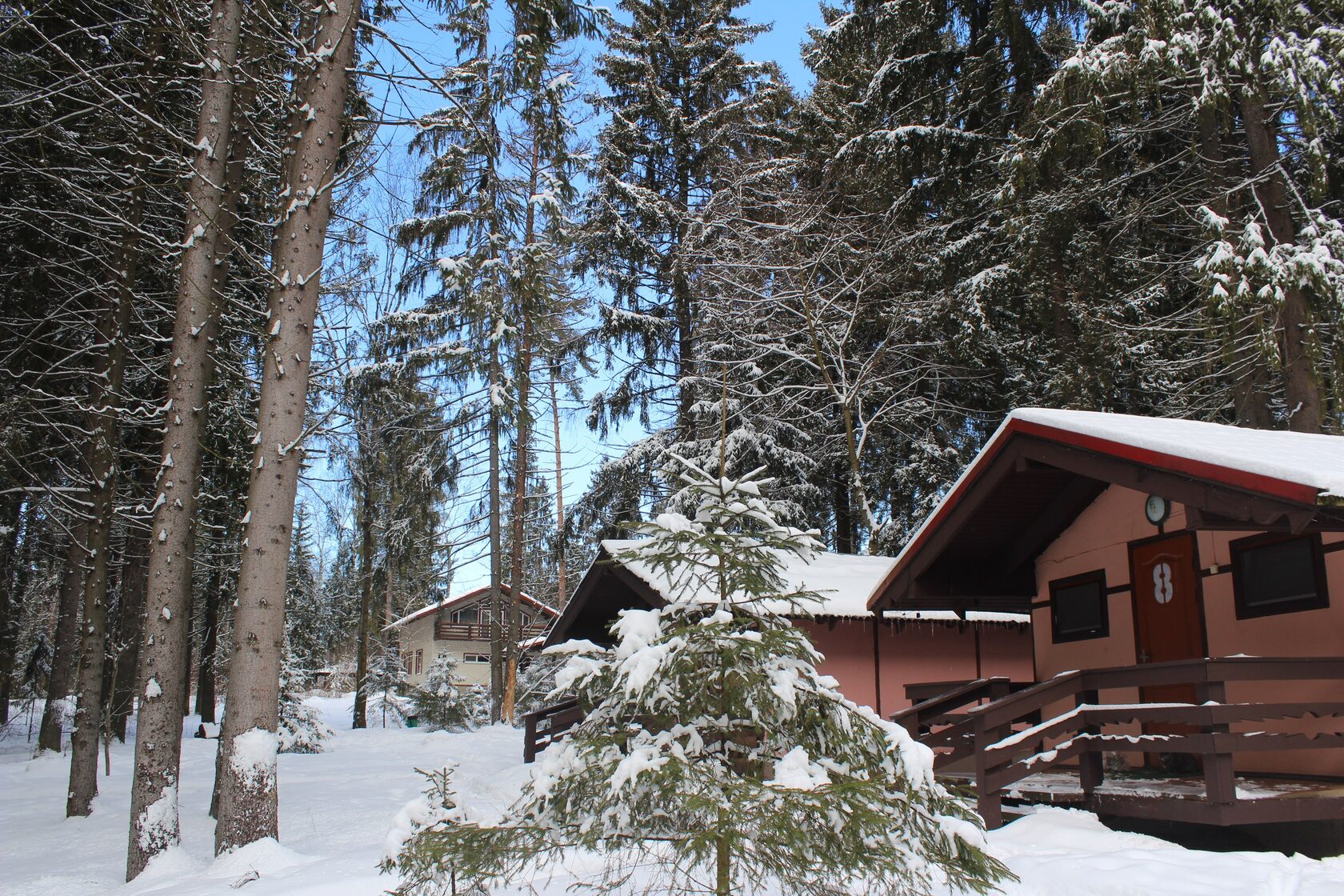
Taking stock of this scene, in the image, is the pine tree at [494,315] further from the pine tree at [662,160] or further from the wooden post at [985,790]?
the wooden post at [985,790]

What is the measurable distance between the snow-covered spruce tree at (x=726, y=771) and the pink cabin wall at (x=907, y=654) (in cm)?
1035

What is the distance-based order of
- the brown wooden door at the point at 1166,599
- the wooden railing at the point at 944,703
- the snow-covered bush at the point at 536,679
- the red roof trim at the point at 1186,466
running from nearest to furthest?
the red roof trim at the point at 1186,466 → the wooden railing at the point at 944,703 → the brown wooden door at the point at 1166,599 → the snow-covered bush at the point at 536,679

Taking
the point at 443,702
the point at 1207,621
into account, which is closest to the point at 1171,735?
the point at 1207,621

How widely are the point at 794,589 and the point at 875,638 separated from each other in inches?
121

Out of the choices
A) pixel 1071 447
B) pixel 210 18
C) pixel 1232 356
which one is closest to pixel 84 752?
pixel 210 18

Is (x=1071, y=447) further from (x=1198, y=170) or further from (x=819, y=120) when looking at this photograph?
(x=819, y=120)

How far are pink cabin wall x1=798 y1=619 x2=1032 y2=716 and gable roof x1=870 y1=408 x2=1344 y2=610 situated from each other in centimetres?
317

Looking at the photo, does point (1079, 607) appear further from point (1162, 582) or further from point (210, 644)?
point (210, 644)

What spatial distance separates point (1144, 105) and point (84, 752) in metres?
18.4

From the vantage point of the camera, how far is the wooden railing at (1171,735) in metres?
6.14

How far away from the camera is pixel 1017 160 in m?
14.6

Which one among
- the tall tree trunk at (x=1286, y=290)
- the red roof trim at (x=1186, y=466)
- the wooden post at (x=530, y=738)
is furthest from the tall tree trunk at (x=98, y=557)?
the tall tree trunk at (x=1286, y=290)

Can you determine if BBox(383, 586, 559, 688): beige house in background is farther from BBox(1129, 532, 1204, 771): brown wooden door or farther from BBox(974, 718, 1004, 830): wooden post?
BBox(974, 718, 1004, 830): wooden post

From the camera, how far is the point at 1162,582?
29.9ft
